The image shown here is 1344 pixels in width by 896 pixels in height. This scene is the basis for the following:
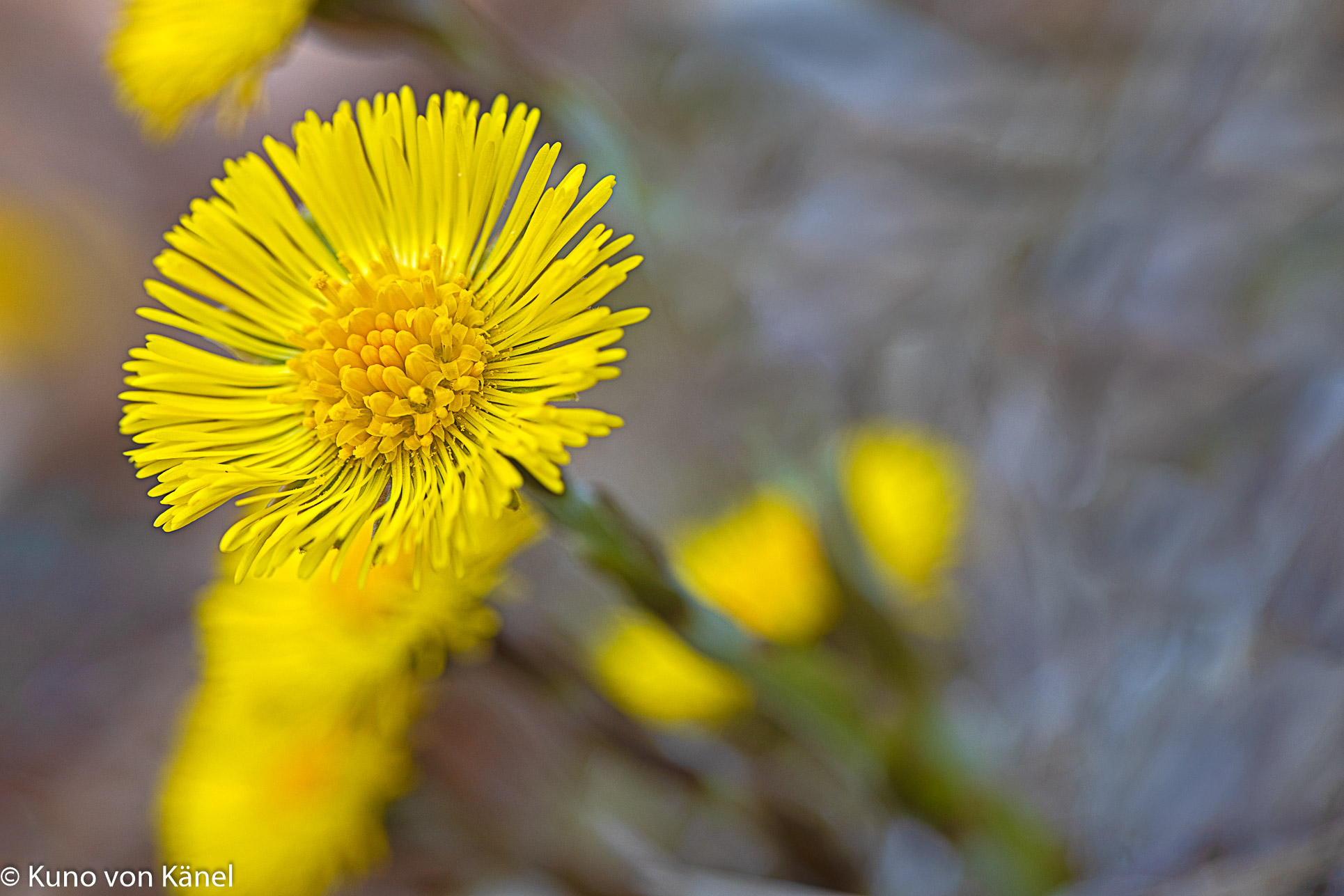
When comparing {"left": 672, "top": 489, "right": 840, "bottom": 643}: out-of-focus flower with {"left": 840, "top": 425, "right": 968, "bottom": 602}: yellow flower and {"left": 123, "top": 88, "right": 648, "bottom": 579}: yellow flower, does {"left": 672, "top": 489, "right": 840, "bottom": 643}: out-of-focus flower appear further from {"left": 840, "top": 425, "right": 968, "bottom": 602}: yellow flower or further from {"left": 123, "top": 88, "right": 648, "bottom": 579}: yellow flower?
{"left": 123, "top": 88, "right": 648, "bottom": 579}: yellow flower

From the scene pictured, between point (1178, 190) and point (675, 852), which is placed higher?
point (1178, 190)

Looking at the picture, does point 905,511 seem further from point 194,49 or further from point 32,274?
point 32,274

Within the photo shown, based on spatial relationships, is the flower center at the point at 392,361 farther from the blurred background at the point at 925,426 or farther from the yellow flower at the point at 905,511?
the yellow flower at the point at 905,511

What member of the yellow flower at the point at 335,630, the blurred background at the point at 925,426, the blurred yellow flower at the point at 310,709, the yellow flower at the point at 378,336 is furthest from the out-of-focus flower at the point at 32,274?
the yellow flower at the point at 378,336

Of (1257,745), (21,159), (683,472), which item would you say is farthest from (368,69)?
(1257,745)

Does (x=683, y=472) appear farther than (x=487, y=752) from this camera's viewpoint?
Yes

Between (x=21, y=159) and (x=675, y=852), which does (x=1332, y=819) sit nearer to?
(x=675, y=852)

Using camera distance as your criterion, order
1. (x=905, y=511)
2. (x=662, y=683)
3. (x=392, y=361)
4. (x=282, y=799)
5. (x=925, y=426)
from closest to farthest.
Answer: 1. (x=392, y=361)
2. (x=282, y=799)
3. (x=662, y=683)
4. (x=905, y=511)
5. (x=925, y=426)

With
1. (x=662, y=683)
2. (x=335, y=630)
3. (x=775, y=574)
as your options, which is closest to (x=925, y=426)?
(x=775, y=574)
